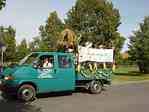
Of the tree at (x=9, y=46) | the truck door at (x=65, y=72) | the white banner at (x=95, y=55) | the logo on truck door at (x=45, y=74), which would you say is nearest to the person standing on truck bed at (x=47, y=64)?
the logo on truck door at (x=45, y=74)

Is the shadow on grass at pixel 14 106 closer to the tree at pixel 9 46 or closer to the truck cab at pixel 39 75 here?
the truck cab at pixel 39 75

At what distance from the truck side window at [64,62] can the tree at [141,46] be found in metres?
24.7

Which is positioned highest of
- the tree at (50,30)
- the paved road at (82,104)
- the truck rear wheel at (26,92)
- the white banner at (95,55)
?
the tree at (50,30)

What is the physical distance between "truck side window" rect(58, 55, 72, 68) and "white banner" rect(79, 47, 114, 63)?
111cm

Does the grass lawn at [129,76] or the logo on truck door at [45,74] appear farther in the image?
the grass lawn at [129,76]

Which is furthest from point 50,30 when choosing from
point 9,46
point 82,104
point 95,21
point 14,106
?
point 14,106

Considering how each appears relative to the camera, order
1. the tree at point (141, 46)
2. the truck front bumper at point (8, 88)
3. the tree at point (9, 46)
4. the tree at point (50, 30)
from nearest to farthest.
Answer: the truck front bumper at point (8, 88) → the tree at point (141, 46) → the tree at point (50, 30) → the tree at point (9, 46)

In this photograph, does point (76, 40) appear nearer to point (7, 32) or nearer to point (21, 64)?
point (21, 64)

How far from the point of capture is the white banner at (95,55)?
17075 millimetres

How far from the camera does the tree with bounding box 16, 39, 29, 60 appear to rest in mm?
66125

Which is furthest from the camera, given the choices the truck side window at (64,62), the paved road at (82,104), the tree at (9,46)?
the tree at (9,46)

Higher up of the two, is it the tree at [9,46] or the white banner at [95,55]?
the tree at [9,46]

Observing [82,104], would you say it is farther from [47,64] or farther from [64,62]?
[64,62]

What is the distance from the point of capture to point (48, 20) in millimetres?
53562
